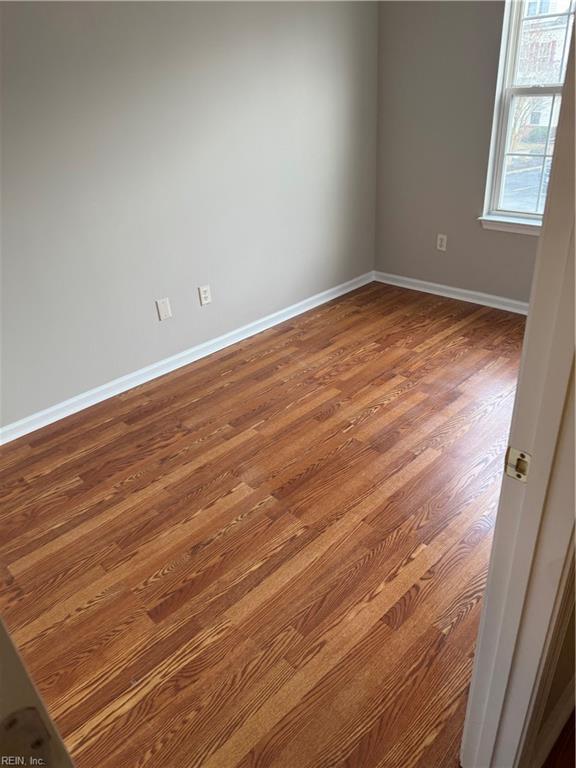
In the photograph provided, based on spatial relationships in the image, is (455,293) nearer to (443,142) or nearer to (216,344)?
(443,142)

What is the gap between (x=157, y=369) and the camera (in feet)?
9.93

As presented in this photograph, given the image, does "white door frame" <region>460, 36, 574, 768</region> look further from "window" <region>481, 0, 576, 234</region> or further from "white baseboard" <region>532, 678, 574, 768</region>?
"window" <region>481, 0, 576, 234</region>

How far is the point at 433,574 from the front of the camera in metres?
1.67

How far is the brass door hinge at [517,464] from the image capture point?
0.72m

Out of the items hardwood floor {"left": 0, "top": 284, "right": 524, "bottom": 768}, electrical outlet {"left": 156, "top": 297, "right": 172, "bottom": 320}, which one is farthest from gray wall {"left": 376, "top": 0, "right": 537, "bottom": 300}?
electrical outlet {"left": 156, "top": 297, "right": 172, "bottom": 320}

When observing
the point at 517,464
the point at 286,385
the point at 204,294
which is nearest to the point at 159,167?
the point at 204,294

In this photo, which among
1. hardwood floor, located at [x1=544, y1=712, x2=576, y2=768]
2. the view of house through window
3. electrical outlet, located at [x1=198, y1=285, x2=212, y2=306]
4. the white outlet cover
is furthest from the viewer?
the white outlet cover

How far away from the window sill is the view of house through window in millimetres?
63

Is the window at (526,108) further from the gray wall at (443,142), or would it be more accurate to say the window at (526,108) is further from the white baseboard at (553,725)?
the white baseboard at (553,725)

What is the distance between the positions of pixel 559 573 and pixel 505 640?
20cm

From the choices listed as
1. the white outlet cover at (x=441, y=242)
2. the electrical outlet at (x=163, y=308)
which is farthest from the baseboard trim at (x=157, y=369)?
the white outlet cover at (x=441, y=242)

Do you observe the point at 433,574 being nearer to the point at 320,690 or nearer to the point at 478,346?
the point at 320,690

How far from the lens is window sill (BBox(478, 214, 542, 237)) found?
3.22 meters

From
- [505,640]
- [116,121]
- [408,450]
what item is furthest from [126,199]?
[505,640]
